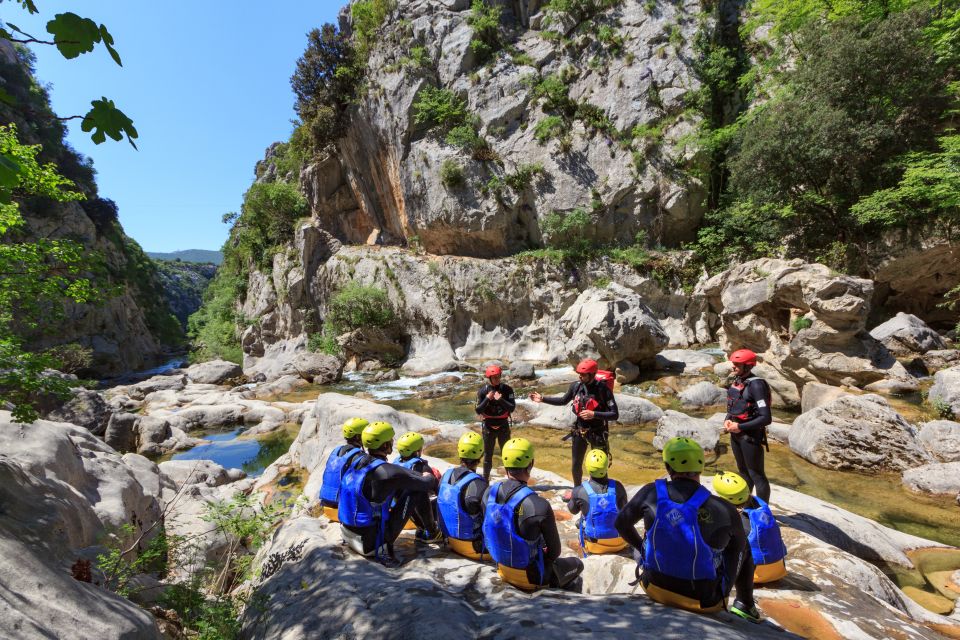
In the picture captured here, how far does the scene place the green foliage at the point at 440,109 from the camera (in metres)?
26.6

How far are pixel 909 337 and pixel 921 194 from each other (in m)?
4.44

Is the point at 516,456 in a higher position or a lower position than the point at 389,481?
higher

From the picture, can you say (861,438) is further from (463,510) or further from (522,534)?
(463,510)

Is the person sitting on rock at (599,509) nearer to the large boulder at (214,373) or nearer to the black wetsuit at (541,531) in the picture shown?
the black wetsuit at (541,531)

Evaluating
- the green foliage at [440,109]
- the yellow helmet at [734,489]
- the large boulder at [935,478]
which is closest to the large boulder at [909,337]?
the large boulder at [935,478]

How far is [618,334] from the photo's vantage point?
15.1 metres

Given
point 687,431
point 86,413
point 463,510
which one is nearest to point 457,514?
point 463,510

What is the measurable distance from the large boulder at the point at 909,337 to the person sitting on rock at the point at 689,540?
14.5 metres

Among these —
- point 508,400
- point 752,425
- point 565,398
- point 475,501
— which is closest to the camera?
point 475,501

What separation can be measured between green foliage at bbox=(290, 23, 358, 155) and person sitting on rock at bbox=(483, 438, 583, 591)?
31436 millimetres

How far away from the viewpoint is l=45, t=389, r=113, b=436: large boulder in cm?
1203

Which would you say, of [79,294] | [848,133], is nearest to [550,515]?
[79,294]

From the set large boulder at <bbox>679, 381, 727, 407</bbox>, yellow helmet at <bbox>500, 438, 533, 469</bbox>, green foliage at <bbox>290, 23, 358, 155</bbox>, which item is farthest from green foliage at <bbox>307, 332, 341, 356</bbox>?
yellow helmet at <bbox>500, 438, 533, 469</bbox>

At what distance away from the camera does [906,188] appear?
13.1 metres
